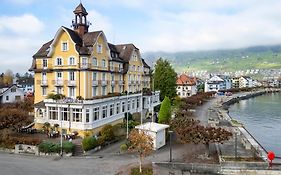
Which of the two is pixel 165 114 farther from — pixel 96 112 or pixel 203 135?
pixel 203 135

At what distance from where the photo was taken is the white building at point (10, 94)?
6575 cm

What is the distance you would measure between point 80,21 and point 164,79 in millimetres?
29432

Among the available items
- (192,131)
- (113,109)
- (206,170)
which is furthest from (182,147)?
(113,109)

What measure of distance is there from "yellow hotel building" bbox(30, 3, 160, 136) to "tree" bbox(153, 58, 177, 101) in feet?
71.5

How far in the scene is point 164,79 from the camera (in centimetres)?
6600

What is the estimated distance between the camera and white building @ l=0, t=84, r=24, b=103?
216 ft

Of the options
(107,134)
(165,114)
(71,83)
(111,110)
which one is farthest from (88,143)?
(165,114)

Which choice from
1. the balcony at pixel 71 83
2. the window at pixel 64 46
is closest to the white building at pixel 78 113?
the balcony at pixel 71 83

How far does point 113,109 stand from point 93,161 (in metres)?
15.9

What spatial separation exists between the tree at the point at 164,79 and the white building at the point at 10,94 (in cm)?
3317

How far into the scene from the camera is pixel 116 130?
36.8m

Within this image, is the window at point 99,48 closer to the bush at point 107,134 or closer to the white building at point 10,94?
the bush at point 107,134

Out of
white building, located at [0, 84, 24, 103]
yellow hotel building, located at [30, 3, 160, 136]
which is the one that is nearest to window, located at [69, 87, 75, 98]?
yellow hotel building, located at [30, 3, 160, 136]

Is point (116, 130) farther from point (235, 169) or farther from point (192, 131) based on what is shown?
point (235, 169)
